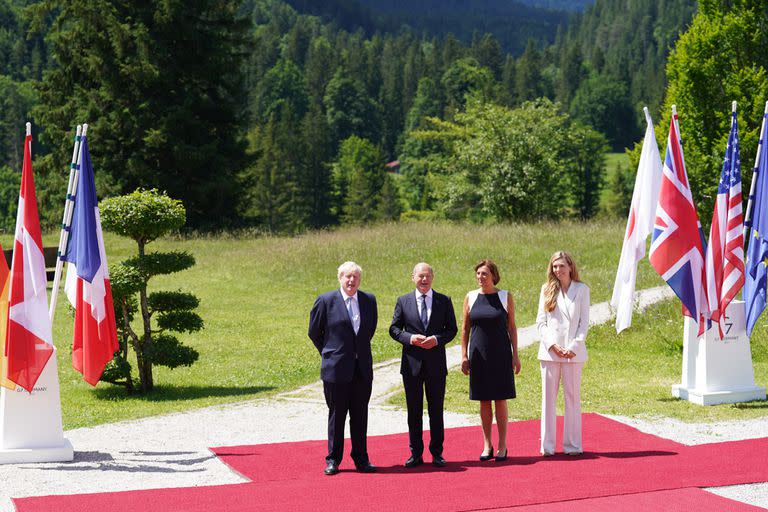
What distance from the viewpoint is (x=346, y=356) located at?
9938 millimetres

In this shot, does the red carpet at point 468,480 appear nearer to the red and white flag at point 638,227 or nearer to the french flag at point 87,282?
the french flag at point 87,282

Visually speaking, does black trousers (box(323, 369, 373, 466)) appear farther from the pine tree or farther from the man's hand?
the pine tree

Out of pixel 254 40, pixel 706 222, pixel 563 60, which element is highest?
pixel 563 60

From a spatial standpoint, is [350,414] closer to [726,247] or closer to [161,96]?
[726,247]

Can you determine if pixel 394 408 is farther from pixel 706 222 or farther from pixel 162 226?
pixel 706 222

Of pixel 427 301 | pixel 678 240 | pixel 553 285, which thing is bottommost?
pixel 427 301

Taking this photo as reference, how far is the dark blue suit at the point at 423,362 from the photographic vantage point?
10211 mm

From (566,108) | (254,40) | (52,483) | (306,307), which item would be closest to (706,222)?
(306,307)

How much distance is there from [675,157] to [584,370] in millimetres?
4883

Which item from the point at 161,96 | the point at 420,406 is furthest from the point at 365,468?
the point at 161,96

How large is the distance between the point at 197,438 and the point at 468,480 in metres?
3.97

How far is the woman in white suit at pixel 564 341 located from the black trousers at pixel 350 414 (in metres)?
1.89

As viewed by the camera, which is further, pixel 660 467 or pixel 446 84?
pixel 446 84

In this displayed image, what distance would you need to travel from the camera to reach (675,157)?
13820 millimetres
